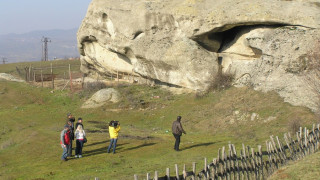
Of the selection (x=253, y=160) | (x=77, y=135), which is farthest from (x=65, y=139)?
(x=253, y=160)

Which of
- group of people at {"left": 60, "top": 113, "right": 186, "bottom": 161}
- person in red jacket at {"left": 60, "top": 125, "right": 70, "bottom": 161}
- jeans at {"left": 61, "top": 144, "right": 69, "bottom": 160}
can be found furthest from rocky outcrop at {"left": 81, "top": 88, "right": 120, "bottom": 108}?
person in red jacket at {"left": 60, "top": 125, "right": 70, "bottom": 161}

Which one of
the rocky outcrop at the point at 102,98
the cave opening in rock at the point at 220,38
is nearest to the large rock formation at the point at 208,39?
the cave opening in rock at the point at 220,38

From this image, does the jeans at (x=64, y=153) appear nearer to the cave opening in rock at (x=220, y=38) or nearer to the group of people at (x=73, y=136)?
the group of people at (x=73, y=136)

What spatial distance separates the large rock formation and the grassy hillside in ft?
6.22

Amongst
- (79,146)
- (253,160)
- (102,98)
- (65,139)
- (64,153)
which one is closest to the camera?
(253,160)

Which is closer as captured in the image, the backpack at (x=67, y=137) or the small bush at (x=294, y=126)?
the backpack at (x=67, y=137)

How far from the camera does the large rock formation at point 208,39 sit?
3728 cm

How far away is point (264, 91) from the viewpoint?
130ft

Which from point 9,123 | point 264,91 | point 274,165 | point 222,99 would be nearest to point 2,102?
point 9,123

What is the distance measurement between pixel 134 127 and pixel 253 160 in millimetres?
22531

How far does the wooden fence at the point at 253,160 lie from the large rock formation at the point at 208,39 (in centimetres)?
1140

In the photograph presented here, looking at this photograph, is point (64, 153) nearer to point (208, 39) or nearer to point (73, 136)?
point (73, 136)

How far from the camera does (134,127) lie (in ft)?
135

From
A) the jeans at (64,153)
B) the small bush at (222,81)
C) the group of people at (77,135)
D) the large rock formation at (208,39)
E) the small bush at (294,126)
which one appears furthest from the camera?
the small bush at (222,81)
